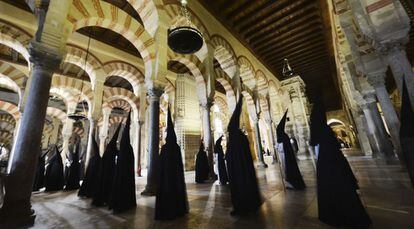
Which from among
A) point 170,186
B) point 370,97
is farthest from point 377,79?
point 170,186

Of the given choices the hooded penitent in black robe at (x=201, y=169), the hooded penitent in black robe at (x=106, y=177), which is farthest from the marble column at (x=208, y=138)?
the hooded penitent in black robe at (x=106, y=177)

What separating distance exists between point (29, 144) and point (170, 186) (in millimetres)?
1895

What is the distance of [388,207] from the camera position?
5.70ft

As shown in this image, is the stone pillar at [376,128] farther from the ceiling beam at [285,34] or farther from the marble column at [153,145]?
the marble column at [153,145]

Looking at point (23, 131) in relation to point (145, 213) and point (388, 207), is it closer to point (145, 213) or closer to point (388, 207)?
point (145, 213)

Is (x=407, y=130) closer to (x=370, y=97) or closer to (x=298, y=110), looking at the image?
(x=370, y=97)

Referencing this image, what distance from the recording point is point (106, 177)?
3.01m

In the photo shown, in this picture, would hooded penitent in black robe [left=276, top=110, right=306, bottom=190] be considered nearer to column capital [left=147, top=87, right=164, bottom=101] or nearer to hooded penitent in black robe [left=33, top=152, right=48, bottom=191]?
column capital [left=147, top=87, right=164, bottom=101]

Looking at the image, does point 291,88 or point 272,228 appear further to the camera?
point 291,88

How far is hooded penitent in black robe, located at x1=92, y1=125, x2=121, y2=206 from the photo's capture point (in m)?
2.92

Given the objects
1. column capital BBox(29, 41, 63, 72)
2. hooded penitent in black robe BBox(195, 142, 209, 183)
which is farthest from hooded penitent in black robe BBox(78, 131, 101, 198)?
hooded penitent in black robe BBox(195, 142, 209, 183)

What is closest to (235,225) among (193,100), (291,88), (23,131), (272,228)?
(272,228)

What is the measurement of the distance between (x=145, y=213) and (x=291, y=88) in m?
11.0

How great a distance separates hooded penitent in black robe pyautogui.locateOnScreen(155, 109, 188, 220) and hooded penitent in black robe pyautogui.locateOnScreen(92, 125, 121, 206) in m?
1.18
